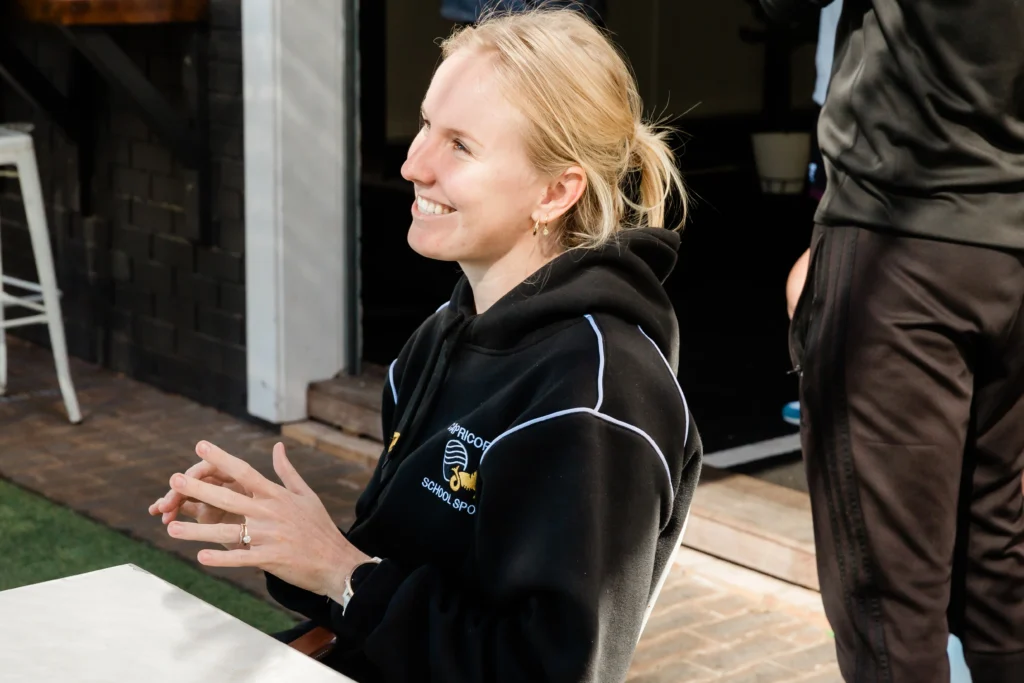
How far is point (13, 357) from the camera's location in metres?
6.08

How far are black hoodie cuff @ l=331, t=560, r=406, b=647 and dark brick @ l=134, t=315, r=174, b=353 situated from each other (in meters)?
3.95

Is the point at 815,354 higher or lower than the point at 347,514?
higher

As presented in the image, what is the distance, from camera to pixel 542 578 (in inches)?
64.3

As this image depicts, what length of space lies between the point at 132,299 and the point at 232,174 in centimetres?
96

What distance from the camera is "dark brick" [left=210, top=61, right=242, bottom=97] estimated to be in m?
4.96

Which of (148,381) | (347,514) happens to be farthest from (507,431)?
(148,381)

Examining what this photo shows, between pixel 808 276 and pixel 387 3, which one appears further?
pixel 387 3

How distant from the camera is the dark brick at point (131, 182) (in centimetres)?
554

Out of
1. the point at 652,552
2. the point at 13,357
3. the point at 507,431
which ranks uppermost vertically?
the point at 507,431

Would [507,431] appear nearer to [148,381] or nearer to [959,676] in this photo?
[959,676]

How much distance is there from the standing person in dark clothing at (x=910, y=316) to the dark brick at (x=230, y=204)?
9.58 ft

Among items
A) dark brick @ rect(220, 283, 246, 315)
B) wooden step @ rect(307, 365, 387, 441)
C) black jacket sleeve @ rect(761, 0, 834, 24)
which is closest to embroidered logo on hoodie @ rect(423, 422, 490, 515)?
black jacket sleeve @ rect(761, 0, 834, 24)

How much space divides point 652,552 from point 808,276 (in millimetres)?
908

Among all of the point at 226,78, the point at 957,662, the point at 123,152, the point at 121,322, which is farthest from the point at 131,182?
the point at 957,662
